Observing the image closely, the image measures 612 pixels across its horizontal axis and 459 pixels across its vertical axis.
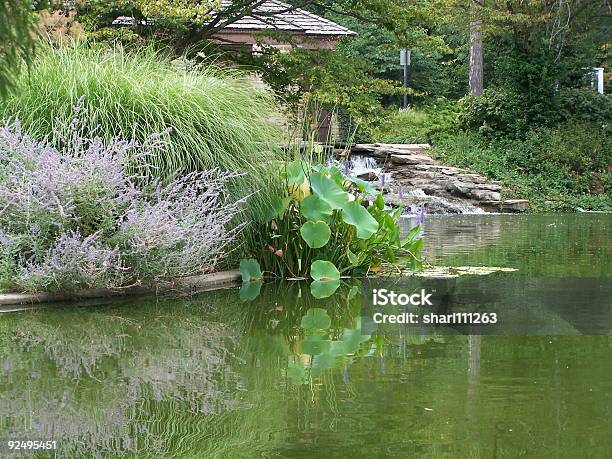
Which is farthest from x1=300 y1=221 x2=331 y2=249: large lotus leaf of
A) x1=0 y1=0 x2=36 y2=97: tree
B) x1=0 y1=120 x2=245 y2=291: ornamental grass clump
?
x1=0 y1=0 x2=36 y2=97: tree

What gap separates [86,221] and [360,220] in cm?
238

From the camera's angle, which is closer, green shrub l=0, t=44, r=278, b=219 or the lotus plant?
green shrub l=0, t=44, r=278, b=219

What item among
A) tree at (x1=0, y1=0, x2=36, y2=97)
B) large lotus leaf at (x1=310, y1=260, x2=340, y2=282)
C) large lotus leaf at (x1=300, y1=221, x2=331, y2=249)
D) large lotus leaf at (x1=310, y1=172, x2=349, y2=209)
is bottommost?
large lotus leaf at (x1=310, y1=260, x2=340, y2=282)

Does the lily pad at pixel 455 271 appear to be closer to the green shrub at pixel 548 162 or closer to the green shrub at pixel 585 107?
the green shrub at pixel 548 162

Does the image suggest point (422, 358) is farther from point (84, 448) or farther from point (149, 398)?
point (84, 448)

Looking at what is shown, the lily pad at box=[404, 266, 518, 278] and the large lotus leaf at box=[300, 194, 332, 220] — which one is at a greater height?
the large lotus leaf at box=[300, 194, 332, 220]

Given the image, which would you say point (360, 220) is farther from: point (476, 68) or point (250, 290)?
point (476, 68)

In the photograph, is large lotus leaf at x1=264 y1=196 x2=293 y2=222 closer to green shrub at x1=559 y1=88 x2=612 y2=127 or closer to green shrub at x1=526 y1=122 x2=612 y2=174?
green shrub at x1=526 y1=122 x2=612 y2=174

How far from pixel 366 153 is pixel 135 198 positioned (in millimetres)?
15889

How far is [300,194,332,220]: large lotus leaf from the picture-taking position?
26.6ft

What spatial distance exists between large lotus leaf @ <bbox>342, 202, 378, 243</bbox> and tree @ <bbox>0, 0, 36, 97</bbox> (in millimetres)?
5205

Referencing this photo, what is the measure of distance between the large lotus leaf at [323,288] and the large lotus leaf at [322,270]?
57 millimetres

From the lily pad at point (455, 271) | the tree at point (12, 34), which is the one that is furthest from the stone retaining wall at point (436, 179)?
the tree at point (12, 34)

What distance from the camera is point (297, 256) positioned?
8.43 meters
